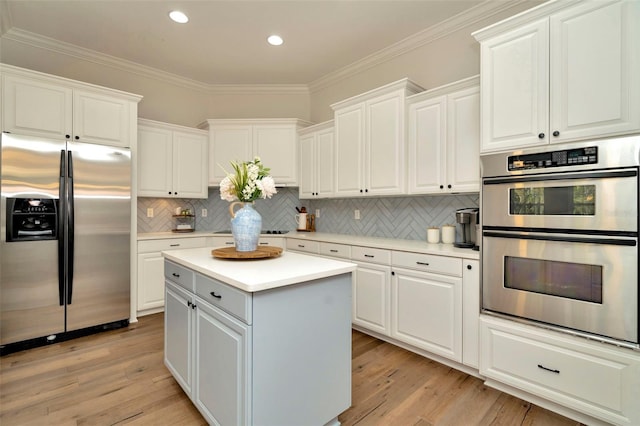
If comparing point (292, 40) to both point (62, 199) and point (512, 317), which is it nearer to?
point (62, 199)

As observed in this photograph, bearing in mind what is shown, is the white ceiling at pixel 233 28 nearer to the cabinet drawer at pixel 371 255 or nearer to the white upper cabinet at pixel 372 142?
the white upper cabinet at pixel 372 142

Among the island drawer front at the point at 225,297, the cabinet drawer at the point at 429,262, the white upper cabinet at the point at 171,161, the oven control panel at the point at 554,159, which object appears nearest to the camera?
the island drawer front at the point at 225,297

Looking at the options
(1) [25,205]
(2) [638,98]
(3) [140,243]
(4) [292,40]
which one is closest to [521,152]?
(2) [638,98]

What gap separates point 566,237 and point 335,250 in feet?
6.43

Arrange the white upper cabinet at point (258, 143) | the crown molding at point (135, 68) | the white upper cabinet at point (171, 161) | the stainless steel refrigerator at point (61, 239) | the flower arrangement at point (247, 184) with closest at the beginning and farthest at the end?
the flower arrangement at point (247, 184) → the stainless steel refrigerator at point (61, 239) → the crown molding at point (135, 68) → the white upper cabinet at point (171, 161) → the white upper cabinet at point (258, 143)

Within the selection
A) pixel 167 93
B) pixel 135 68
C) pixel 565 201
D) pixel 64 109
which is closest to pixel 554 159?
pixel 565 201

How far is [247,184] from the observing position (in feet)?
6.20

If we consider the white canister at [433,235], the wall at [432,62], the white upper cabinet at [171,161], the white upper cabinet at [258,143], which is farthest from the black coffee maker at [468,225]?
the white upper cabinet at [171,161]

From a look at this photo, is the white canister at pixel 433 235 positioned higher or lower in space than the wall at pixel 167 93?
lower

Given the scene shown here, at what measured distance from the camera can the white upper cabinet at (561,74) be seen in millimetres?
1678

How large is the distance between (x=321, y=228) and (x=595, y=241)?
10.2 ft

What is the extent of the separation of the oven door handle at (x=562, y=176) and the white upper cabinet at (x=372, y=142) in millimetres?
970

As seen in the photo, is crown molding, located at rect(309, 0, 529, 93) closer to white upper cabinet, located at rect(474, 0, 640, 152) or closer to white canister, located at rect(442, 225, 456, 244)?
white upper cabinet, located at rect(474, 0, 640, 152)

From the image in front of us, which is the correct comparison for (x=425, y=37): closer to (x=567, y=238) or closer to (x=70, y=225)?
(x=567, y=238)
